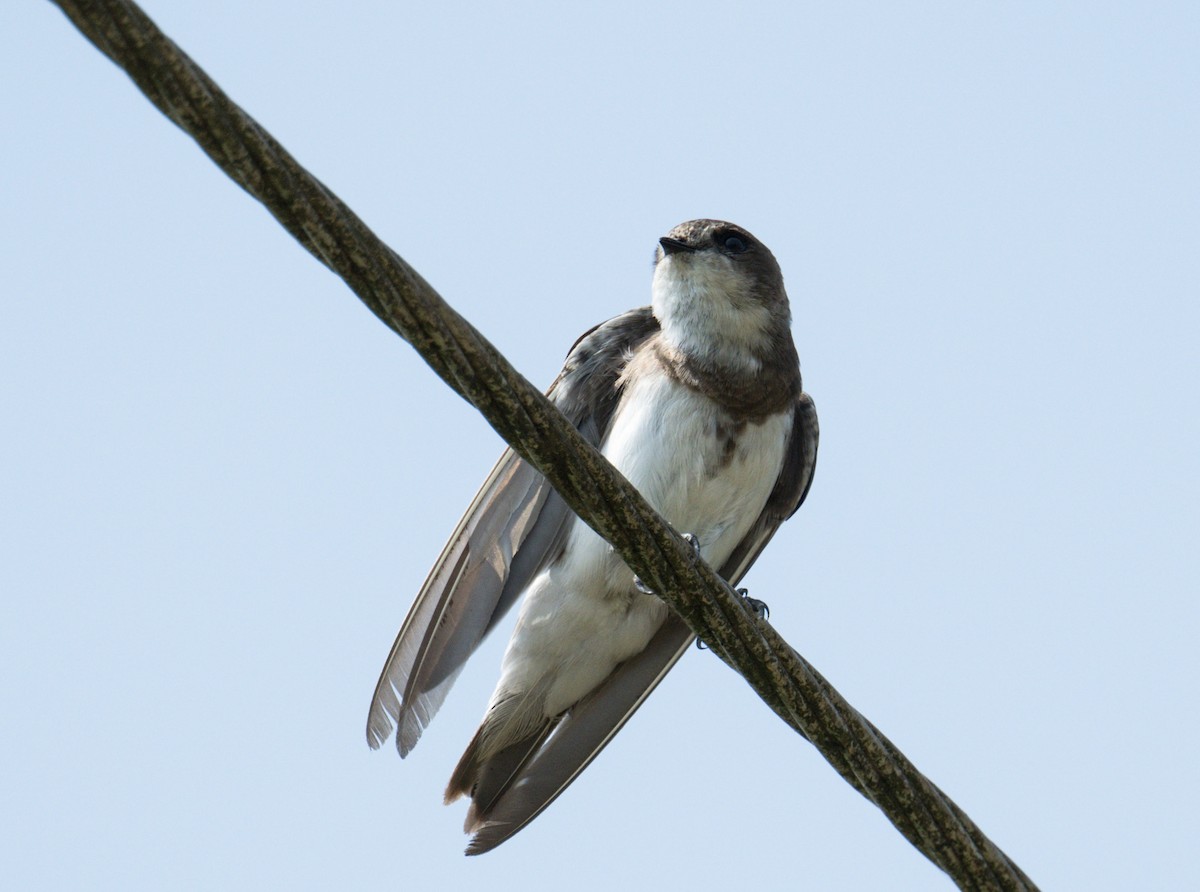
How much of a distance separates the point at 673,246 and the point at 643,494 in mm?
1042

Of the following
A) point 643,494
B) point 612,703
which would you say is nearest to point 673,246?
point 643,494

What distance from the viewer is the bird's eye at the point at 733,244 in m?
6.59

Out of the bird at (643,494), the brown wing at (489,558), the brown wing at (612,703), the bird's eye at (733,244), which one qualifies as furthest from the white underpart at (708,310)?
the brown wing at (612,703)

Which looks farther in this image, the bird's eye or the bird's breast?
the bird's eye

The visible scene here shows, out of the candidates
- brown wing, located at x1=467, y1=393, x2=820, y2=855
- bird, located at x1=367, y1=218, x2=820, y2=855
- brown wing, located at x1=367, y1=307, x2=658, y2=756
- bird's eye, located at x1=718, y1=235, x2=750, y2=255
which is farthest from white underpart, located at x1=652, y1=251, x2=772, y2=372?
brown wing, located at x1=467, y1=393, x2=820, y2=855

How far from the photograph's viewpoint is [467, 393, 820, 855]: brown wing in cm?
619

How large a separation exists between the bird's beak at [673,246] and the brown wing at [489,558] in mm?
316

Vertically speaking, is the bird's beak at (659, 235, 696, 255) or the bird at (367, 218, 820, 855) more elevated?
the bird's beak at (659, 235, 696, 255)

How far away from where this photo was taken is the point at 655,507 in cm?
622

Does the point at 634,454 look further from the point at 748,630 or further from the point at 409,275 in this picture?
the point at 409,275

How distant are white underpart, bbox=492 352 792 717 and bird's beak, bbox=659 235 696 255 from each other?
51cm

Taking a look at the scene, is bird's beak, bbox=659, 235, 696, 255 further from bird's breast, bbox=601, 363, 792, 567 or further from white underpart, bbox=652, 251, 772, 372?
bird's breast, bbox=601, 363, 792, 567

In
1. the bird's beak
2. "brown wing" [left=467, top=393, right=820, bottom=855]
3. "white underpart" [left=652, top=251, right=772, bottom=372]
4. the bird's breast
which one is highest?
the bird's beak

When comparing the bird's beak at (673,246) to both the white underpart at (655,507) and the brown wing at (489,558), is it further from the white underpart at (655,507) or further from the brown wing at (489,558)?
the white underpart at (655,507)
